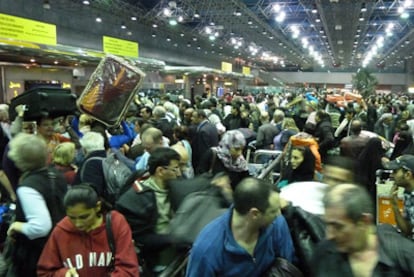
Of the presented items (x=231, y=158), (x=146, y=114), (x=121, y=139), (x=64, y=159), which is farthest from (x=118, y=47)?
(x=64, y=159)

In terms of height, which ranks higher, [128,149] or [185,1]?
[185,1]

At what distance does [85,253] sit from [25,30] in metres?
11.5

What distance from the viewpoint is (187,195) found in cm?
273

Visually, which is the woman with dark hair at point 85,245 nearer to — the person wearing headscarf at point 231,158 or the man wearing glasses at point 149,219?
the man wearing glasses at point 149,219

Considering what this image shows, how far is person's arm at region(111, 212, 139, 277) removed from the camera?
8.11ft

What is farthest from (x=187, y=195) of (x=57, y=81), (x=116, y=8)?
(x=116, y=8)

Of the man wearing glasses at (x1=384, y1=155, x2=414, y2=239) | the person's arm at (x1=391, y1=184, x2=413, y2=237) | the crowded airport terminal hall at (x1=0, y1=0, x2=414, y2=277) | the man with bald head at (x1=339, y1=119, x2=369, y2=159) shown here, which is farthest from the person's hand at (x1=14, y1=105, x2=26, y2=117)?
the man with bald head at (x1=339, y1=119, x2=369, y2=159)

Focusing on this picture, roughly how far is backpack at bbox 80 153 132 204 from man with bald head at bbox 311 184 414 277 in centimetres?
193

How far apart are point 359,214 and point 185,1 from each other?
19197mm

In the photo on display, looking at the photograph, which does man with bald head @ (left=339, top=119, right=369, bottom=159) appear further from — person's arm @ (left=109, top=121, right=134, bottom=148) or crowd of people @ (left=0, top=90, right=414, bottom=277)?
person's arm @ (left=109, top=121, right=134, bottom=148)

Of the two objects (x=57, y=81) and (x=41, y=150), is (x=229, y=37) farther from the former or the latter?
(x=41, y=150)

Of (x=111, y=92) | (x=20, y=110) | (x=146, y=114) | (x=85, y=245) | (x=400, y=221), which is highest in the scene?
(x=111, y=92)

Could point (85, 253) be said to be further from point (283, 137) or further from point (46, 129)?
point (283, 137)

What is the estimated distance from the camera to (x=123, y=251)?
250 cm
